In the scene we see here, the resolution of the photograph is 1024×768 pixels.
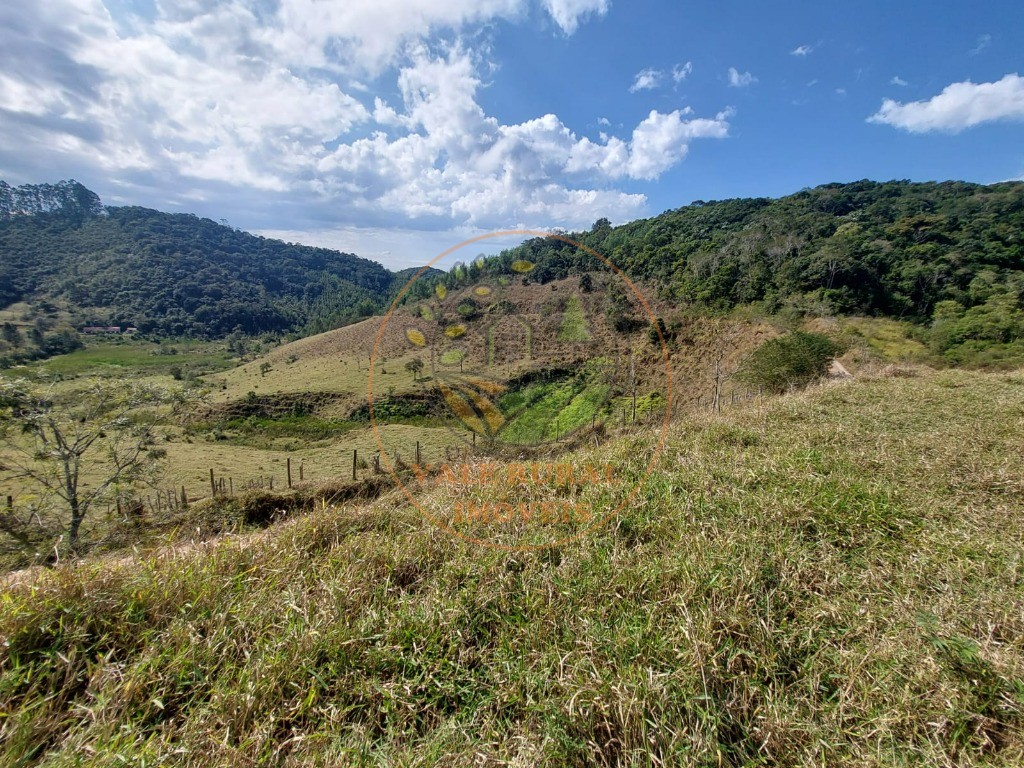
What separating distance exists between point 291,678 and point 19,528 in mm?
11057

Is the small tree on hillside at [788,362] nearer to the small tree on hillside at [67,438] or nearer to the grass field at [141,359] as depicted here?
the small tree on hillside at [67,438]

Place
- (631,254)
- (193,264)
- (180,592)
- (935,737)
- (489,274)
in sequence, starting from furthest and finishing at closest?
(193,264)
(631,254)
(489,274)
(180,592)
(935,737)

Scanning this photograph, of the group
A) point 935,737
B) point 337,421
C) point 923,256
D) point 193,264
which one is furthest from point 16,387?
point 193,264

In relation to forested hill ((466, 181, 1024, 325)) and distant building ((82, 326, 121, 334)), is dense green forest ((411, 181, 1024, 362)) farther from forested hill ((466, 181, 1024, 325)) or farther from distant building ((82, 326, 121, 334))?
distant building ((82, 326, 121, 334))

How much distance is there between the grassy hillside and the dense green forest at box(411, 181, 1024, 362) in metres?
7.23

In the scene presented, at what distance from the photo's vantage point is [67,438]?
1158cm

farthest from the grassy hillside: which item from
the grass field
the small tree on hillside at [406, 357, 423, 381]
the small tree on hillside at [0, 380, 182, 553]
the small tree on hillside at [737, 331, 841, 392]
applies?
the grass field

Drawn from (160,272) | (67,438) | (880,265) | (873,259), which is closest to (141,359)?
(160,272)

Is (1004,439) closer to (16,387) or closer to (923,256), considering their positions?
(16,387)

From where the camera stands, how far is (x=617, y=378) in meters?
4.95

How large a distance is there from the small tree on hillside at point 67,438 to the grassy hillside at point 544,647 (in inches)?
402

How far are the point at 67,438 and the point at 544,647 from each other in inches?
645

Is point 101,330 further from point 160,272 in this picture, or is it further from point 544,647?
point 544,647

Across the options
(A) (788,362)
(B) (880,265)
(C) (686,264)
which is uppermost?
(B) (880,265)
